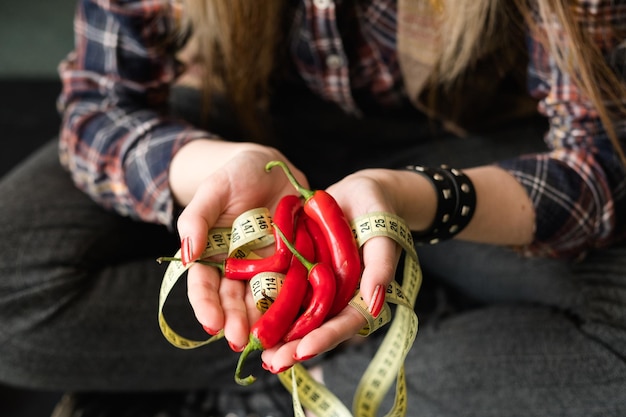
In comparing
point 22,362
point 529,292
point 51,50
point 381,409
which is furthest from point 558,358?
point 51,50

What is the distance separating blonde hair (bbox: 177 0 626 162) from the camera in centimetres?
109

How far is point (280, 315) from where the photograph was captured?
78cm

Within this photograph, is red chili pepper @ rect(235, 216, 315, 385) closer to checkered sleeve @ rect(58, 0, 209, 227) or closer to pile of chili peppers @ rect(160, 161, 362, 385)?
pile of chili peppers @ rect(160, 161, 362, 385)

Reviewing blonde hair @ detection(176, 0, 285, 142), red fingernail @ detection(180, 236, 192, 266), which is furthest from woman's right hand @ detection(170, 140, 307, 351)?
blonde hair @ detection(176, 0, 285, 142)

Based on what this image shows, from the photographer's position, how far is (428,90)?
1295 millimetres

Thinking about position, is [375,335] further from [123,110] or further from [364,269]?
[123,110]

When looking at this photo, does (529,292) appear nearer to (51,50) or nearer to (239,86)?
(239,86)

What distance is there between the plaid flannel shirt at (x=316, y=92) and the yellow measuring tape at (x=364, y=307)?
0.34m

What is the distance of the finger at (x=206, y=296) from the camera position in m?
0.75

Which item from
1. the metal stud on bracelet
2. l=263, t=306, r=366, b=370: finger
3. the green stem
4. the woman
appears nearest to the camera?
l=263, t=306, r=366, b=370: finger

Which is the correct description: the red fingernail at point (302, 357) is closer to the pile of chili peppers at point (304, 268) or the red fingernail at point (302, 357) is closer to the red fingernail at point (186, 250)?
the pile of chili peppers at point (304, 268)

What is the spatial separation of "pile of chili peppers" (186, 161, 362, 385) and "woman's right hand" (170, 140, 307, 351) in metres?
0.02

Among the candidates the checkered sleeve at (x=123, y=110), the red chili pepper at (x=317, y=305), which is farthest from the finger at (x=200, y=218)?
the checkered sleeve at (x=123, y=110)

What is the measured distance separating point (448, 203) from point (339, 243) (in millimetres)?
253
